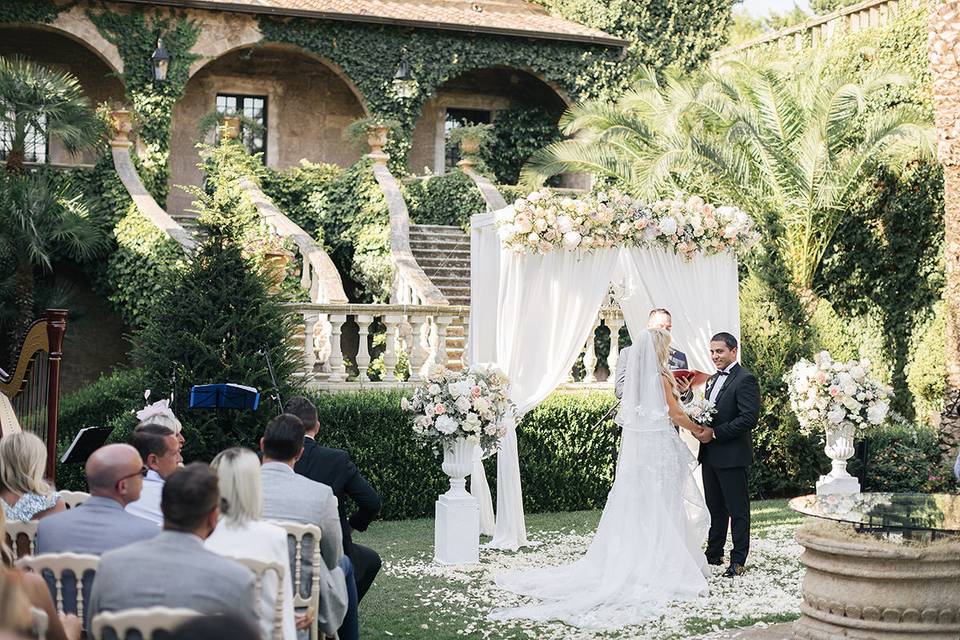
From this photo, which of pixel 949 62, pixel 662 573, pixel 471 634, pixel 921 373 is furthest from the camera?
pixel 921 373

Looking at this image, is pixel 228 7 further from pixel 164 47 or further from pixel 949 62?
pixel 949 62

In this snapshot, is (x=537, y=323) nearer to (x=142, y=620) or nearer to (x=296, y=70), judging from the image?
(x=142, y=620)

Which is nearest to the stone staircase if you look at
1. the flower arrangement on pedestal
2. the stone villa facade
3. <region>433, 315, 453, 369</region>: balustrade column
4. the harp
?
the stone villa facade

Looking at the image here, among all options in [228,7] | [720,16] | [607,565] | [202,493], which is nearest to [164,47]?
[228,7]

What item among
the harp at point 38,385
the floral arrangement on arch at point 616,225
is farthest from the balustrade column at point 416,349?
the harp at point 38,385

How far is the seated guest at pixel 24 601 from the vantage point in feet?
10.8

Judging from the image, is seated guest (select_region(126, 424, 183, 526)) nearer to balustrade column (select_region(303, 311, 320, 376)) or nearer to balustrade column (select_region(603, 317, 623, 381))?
balustrade column (select_region(303, 311, 320, 376))

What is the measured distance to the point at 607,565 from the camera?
8367 mm

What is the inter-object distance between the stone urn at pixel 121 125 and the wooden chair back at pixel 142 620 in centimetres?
1660

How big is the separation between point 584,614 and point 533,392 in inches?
123

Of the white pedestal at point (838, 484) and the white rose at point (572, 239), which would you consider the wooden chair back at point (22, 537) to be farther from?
the white pedestal at point (838, 484)

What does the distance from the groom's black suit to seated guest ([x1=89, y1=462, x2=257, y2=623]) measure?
563 centimetres

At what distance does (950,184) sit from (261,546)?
10708mm

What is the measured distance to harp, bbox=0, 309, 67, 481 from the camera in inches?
294
